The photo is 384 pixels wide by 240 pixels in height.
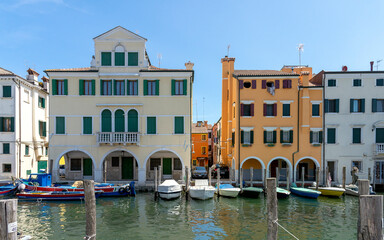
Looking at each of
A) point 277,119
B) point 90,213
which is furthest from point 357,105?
point 90,213

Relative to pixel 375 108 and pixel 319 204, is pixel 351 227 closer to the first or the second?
pixel 319 204

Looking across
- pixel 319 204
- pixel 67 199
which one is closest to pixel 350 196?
pixel 319 204

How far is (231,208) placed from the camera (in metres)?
18.1

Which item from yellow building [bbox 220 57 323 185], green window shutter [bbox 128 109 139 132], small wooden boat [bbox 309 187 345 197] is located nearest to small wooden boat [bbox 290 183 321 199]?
small wooden boat [bbox 309 187 345 197]

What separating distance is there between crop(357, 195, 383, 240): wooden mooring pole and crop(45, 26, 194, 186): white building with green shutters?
19837 mm

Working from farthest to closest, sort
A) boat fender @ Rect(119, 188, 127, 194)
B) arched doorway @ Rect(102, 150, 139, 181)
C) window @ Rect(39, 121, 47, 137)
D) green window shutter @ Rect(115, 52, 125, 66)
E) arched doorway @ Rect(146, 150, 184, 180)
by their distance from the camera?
window @ Rect(39, 121, 47, 137)
arched doorway @ Rect(146, 150, 184, 180)
arched doorway @ Rect(102, 150, 139, 181)
green window shutter @ Rect(115, 52, 125, 66)
boat fender @ Rect(119, 188, 127, 194)

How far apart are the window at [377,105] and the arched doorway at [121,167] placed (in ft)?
75.9

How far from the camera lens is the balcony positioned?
23.5m

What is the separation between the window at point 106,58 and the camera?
24.2 metres

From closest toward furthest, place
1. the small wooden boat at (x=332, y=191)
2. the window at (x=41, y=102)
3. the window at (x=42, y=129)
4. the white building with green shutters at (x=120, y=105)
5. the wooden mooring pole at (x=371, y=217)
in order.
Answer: the wooden mooring pole at (x=371, y=217), the small wooden boat at (x=332, y=191), the white building with green shutters at (x=120, y=105), the window at (x=42, y=129), the window at (x=41, y=102)

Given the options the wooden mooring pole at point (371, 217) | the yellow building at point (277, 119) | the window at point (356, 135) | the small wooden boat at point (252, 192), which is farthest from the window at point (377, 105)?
the wooden mooring pole at point (371, 217)

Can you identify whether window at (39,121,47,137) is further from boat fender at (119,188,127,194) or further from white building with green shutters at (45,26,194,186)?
boat fender at (119,188,127,194)

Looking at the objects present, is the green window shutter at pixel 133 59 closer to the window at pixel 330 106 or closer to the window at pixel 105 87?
the window at pixel 105 87

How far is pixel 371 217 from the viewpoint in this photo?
4.75 m
